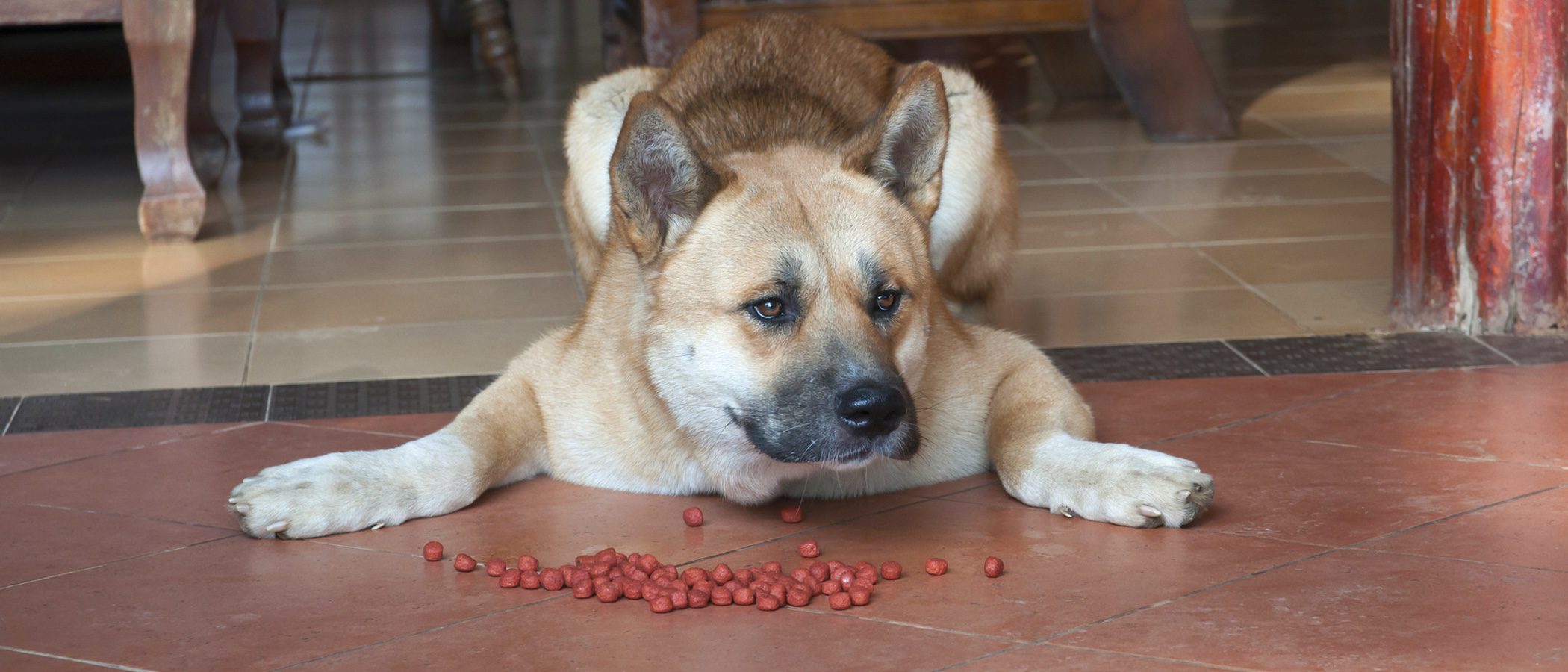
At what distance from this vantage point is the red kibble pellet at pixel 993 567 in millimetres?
2445

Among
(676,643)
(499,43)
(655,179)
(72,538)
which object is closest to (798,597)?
(676,643)

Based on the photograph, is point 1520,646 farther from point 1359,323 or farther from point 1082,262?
point 1082,262

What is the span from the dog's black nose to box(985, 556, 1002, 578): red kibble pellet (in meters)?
0.27

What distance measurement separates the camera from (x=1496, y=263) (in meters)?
3.75

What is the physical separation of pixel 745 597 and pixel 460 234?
3.13 m

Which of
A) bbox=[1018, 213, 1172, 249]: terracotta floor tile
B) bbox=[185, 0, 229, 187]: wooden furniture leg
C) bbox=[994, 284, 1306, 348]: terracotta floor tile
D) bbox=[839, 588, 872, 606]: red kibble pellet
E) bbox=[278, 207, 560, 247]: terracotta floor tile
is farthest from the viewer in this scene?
bbox=[185, 0, 229, 187]: wooden furniture leg

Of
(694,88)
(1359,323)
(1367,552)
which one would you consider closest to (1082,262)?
(1359,323)

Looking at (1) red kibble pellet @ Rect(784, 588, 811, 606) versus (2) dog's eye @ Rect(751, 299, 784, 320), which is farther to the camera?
(2) dog's eye @ Rect(751, 299, 784, 320)

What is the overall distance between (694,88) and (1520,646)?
6.91ft

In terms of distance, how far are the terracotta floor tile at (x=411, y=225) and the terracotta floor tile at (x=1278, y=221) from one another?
82.2 inches

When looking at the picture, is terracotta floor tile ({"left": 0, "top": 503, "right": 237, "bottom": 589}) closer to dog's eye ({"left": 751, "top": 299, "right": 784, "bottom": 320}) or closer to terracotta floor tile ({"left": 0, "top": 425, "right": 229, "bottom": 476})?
terracotta floor tile ({"left": 0, "top": 425, "right": 229, "bottom": 476})

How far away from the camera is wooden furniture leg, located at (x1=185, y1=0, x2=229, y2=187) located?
5.64 metres

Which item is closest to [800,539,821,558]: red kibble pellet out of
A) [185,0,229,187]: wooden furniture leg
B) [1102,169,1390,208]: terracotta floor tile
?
[1102,169,1390,208]: terracotta floor tile

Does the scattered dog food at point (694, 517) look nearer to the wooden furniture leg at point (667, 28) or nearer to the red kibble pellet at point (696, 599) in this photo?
the red kibble pellet at point (696, 599)
